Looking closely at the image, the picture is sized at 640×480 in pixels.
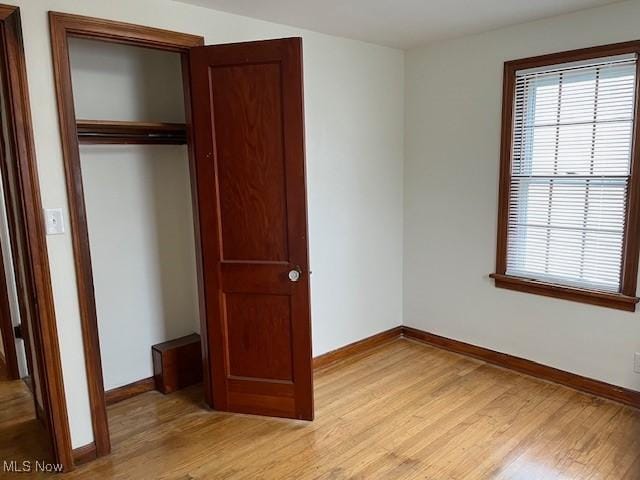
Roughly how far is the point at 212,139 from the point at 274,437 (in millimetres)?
1663

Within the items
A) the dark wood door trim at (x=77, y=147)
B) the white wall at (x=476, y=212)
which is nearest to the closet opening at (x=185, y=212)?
the dark wood door trim at (x=77, y=147)

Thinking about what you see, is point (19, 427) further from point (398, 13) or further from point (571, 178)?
point (571, 178)

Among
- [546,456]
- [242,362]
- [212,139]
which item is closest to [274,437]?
[242,362]

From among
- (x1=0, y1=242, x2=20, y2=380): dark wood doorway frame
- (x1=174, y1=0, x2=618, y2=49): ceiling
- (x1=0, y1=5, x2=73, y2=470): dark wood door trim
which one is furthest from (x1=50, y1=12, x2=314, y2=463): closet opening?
(x1=0, y1=242, x2=20, y2=380): dark wood doorway frame

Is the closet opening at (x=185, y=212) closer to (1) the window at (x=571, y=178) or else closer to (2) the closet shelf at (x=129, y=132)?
(2) the closet shelf at (x=129, y=132)

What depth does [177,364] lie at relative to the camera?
3.15 m

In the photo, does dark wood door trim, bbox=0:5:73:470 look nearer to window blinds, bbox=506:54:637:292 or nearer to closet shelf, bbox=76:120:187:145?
closet shelf, bbox=76:120:187:145

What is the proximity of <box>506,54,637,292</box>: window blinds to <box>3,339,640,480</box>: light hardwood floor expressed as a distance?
32.7 inches

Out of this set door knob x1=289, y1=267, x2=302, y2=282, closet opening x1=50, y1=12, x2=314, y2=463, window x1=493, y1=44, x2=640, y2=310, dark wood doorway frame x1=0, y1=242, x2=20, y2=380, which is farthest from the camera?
dark wood doorway frame x1=0, y1=242, x2=20, y2=380

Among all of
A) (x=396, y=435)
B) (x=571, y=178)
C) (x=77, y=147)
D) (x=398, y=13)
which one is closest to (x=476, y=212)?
(x=571, y=178)

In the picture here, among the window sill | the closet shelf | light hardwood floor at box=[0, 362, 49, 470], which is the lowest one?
light hardwood floor at box=[0, 362, 49, 470]

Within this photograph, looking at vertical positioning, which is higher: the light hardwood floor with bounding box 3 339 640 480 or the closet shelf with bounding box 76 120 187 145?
the closet shelf with bounding box 76 120 187 145

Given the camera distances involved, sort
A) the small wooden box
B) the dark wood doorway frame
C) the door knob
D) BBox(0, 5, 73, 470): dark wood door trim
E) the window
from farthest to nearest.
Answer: the dark wood doorway frame < the small wooden box < the window < the door knob < BBox(0, 5, 73, 470): dark wood door trim

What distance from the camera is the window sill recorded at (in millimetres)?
2850
